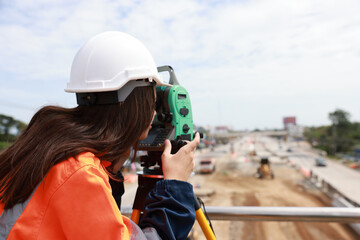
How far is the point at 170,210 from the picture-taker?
75 centimetres

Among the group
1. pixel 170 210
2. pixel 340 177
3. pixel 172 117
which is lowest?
pixel 340 177

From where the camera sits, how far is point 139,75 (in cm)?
85

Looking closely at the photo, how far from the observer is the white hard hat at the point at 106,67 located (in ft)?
2.66

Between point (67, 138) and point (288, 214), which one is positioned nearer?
point (67, 138)

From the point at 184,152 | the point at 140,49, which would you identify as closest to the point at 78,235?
the point at 184,152

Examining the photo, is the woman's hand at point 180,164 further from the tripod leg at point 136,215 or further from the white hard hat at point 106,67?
the tripod leg at point 136,215

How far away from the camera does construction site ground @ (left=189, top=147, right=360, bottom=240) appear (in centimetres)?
2047

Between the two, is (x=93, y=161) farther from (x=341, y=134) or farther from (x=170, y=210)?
(x=341, y=134)

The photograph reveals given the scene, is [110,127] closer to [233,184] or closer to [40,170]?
[40,170]

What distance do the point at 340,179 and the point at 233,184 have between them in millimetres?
13208

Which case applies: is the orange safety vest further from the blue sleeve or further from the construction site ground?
the construction site ground

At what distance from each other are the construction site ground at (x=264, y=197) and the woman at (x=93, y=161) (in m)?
13.1

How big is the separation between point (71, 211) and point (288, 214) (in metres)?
0.99

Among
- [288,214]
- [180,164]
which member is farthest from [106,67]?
[288,214]
